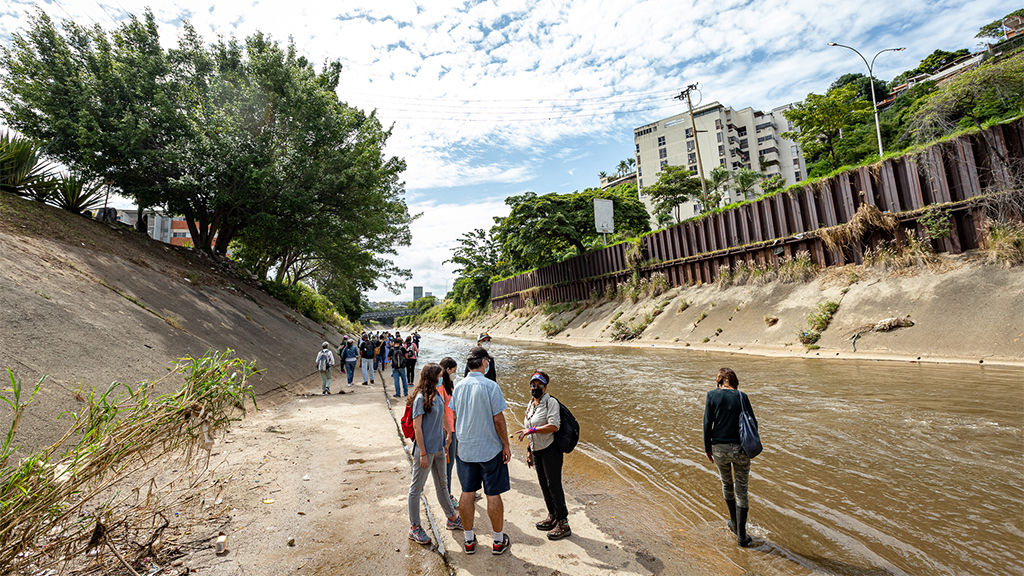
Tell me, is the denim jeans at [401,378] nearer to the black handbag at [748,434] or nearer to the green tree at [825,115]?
the black handbag at [748,434]

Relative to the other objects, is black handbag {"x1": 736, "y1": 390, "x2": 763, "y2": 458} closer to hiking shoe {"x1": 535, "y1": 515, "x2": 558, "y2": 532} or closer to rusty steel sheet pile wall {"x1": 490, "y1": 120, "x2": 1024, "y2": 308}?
hiking shoe {"x1": 535, "y1": 515, "x2": 558, "y2": 532}

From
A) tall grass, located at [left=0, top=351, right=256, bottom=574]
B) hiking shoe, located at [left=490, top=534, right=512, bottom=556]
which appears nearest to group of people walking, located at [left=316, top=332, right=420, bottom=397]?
tall grass, located at [left=0, top=351, right=256, bottom=574]

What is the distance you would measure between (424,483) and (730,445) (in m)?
3.18

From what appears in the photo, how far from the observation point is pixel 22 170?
1355cm

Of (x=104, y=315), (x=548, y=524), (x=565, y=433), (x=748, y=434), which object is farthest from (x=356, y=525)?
(x=104, y=315)

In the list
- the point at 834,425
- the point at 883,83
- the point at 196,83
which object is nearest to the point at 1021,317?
the point at 834,425

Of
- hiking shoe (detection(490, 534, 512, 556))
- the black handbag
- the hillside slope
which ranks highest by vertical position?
the hillside slope

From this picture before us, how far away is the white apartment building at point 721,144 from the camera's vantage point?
79312 mm

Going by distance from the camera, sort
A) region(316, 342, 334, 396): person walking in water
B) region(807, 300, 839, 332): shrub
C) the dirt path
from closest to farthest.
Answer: the dirt path → region(316, 342, 334, 396): person walking in water → region(807, 300, 839, 332): shrub

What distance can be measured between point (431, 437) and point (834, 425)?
6.99 metres

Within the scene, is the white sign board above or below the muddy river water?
above

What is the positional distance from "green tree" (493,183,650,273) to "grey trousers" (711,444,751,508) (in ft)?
112

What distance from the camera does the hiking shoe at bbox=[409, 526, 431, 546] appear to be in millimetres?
4207

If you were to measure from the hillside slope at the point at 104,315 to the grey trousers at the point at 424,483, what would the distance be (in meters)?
3.13
